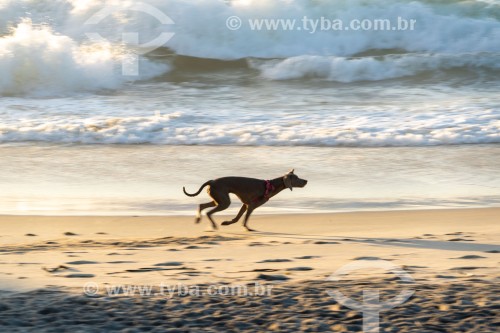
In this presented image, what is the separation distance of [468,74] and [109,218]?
1268 centimetres

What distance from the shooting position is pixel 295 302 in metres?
5.37

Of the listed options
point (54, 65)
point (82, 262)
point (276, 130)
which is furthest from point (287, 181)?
point (54, 65)

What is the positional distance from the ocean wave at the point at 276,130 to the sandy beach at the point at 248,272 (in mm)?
4106

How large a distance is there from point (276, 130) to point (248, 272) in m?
7.44

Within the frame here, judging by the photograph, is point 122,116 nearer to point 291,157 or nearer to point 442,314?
point 291,157

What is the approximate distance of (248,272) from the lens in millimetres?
6328

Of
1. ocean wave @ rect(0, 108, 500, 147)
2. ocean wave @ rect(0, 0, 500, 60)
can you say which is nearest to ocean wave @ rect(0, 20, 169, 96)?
ocean wave @ rect(0, 0, 500, 60)

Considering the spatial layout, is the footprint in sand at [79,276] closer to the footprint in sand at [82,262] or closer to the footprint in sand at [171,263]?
the footprint in sand at [82,262]

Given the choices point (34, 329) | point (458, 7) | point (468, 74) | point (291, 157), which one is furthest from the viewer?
point (458, 7)

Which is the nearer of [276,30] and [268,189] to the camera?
[268,189]

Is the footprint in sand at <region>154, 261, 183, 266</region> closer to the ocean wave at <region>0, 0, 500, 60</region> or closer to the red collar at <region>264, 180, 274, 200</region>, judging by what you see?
the red collar at <region>264, 180, 274, 200</region>

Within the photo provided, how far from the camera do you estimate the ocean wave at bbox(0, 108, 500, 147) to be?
12992mm

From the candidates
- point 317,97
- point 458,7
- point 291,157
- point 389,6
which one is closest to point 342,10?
point 389,6

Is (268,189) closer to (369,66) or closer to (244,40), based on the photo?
(369,66)
